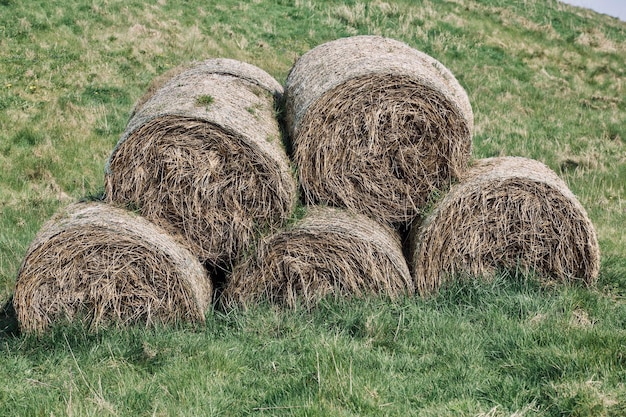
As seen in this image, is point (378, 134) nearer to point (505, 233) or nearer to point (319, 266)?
point (319, 266)

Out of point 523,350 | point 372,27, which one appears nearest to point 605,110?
point 372,27

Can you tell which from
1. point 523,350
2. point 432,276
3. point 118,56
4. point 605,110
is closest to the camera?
point 523,350

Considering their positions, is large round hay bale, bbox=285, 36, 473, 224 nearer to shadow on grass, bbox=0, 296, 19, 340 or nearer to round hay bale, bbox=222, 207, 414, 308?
round hay bale, bbox=222, 207, 414, 308

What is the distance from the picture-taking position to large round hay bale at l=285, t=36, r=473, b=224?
20.5 ft

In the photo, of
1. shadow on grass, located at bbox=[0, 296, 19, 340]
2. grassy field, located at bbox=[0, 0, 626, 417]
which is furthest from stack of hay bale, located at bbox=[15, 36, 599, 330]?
shadow on grass, located at bbox=[0, 296, 19, 340]

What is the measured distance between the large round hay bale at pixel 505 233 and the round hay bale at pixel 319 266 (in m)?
0.35

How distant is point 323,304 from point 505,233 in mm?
1740

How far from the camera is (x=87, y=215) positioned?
230 inches

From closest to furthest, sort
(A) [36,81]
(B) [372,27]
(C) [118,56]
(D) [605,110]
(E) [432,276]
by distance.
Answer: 1. (E) [432,276]
2. (A) [36,81]
3. (C) [118,56]
4. (D) [605,110]
5. (B) [372,27]

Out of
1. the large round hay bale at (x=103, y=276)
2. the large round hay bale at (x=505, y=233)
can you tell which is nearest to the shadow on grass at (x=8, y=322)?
the large round hay bale at (x=103, y=276)

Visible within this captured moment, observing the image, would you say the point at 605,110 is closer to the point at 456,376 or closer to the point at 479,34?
the point at 479,34

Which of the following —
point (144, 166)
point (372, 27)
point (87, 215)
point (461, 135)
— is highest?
point (372, 27)

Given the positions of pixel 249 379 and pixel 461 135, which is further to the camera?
pixel 461 135

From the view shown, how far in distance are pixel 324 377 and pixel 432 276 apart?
212 centimetres
